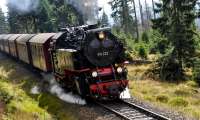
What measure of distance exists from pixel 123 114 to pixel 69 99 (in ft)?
16.0

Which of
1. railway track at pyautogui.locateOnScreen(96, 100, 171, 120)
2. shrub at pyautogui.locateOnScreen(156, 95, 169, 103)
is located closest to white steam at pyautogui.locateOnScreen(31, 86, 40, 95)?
railway track at pyautogui.locateOnScreen(96, 100, 171, 120)

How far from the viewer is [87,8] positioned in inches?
942

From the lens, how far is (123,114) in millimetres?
13641

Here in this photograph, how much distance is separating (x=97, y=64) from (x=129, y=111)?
10.1 ft

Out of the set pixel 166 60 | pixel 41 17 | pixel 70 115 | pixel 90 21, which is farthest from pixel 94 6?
pixel 41 17

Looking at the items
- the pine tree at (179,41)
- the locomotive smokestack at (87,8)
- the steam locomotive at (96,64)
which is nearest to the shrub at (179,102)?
the steam locomotive at (96,64)

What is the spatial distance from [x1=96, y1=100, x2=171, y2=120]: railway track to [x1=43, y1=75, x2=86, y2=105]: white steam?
1.42 metres

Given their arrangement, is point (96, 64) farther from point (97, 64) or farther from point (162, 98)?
point (162, 98)

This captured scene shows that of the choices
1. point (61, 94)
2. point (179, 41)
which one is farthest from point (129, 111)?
point (179, 41)

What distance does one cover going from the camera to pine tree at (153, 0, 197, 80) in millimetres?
24859

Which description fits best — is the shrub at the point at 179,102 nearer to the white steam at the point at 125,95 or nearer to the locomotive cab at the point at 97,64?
the white steam at the point at 125,95

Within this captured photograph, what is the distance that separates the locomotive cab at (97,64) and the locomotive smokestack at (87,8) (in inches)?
251

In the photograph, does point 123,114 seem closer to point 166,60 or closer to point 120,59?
point 120,59

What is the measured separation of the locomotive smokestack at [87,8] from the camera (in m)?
23.4
